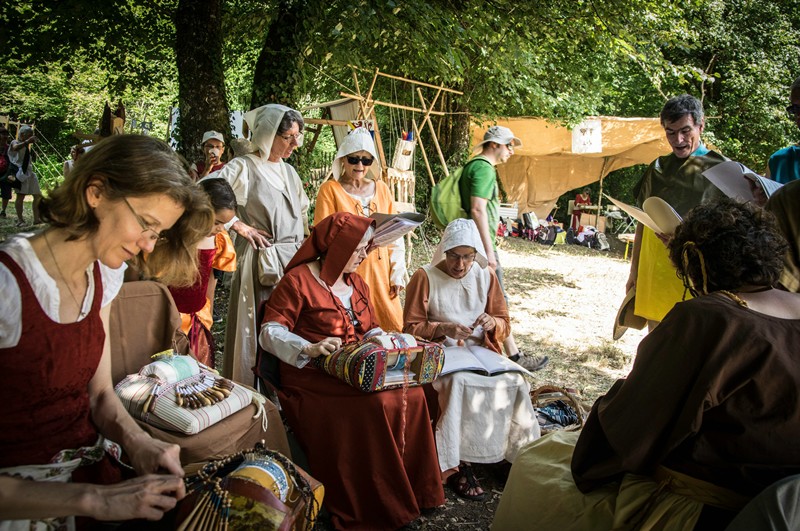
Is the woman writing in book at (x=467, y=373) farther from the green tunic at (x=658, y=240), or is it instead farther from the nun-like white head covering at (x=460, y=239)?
the green tunic at (x=658, y=240)

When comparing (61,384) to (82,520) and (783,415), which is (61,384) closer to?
(82,520)

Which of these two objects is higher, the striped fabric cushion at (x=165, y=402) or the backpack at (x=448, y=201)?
the backpack at (x=448, y=201)

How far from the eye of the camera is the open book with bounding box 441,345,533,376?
3424 millimetres

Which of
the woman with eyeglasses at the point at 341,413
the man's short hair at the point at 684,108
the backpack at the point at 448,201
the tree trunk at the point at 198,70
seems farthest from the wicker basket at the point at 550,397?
the tree trunk at the point at 198,70

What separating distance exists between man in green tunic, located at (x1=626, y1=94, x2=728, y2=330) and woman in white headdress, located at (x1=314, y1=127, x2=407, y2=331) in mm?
1646

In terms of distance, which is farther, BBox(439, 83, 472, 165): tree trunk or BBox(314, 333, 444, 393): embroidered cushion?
BBox(439, 83, 472, 165): tree trunk

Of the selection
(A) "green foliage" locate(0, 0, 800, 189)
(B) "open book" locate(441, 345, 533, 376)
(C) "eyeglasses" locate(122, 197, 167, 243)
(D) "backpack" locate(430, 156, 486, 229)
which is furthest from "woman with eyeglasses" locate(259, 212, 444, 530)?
(A) "green foliage" locate(0, 0, 800, 189)

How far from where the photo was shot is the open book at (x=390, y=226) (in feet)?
11.2

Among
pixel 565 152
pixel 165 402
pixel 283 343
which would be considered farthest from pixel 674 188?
pixel 565 152

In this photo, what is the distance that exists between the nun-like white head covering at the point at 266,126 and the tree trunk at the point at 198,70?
2713mm

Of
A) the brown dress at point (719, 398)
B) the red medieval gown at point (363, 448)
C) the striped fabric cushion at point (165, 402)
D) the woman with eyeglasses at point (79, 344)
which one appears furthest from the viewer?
the red medieval gown at point (363, 448)

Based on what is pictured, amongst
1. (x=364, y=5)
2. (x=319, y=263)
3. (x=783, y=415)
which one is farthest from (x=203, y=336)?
(x=364, y=5)

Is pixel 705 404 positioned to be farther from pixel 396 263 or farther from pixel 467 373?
pixel 396 263

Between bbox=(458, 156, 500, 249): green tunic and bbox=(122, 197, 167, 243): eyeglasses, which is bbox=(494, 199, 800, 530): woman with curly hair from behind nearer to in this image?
bbox=(122, 197, 167, 243): eyeglasses
